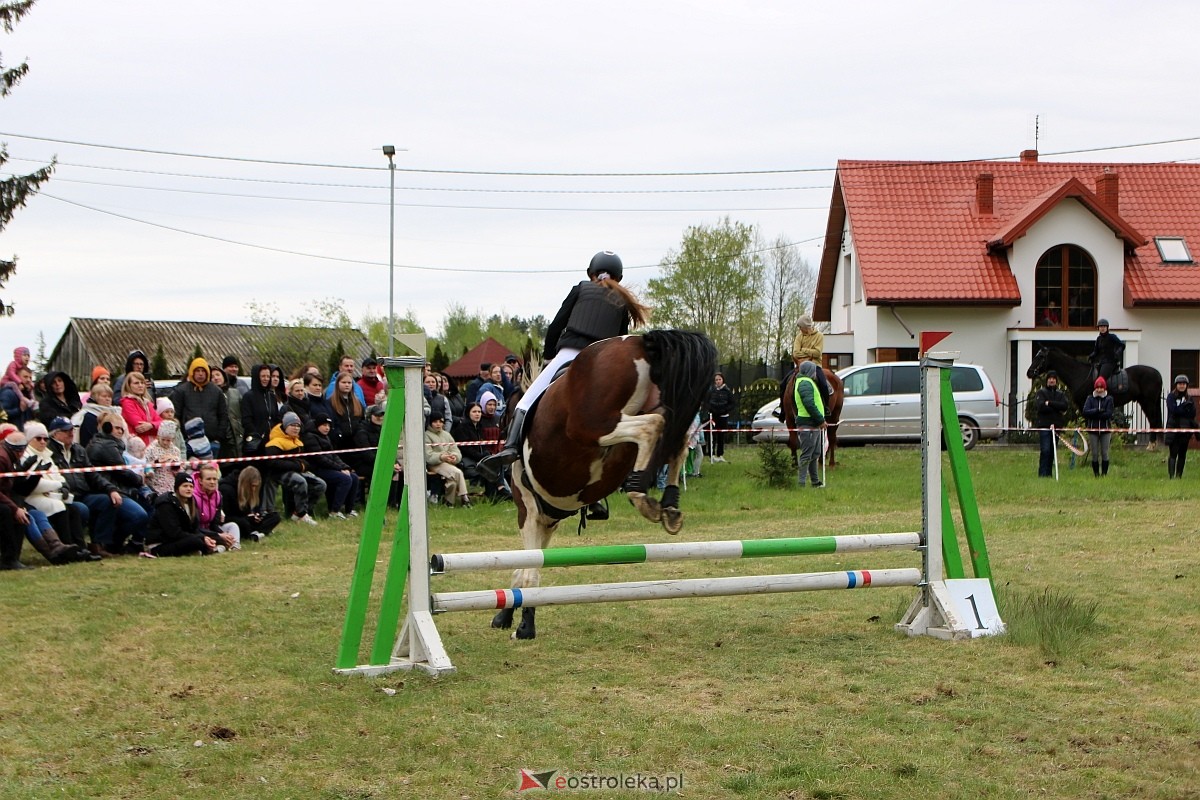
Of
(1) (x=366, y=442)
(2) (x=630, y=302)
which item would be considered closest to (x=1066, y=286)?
(1) (x=366, y=442)

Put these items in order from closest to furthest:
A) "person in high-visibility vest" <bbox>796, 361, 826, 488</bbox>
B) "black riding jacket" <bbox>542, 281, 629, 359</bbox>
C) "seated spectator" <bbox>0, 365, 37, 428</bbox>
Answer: "black riding jacket" <bbox>542, 281, 629, 359</bbox> < "seated spectator" <bbox>0, 365, 37, 428</bbox> < "person in high-visibility vest" <bbox>796, 361, 826, 488</bbox>

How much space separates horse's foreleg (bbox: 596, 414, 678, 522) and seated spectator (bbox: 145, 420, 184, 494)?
253 inches

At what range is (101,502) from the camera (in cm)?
1043

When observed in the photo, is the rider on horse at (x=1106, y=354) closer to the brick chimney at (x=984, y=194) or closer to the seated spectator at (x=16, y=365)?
the brick chimney at (x=984, y=194)

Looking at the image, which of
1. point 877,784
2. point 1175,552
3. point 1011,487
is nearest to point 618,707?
point 877,784

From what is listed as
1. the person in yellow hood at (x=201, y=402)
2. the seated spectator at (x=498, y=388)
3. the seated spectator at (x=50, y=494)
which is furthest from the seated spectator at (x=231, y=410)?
the seated spectator at (x=498, y=388)

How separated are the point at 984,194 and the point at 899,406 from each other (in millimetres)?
11138

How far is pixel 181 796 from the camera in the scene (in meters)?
4.03

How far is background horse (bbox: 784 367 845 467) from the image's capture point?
56.5 ft

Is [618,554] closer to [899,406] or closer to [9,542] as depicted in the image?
[9,542]

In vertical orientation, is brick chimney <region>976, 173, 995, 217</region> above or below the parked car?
above

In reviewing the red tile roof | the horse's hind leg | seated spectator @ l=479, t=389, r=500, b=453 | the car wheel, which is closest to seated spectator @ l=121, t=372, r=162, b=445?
seated spectator @ l=479, t=389, r=500, b=453

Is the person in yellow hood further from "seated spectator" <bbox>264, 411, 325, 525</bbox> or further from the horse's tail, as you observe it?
the horse's tail

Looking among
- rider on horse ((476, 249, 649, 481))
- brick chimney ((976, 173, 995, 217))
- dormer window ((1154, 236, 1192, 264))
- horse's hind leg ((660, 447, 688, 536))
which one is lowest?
horse's hind leg ((660, 447, 688, 536))
